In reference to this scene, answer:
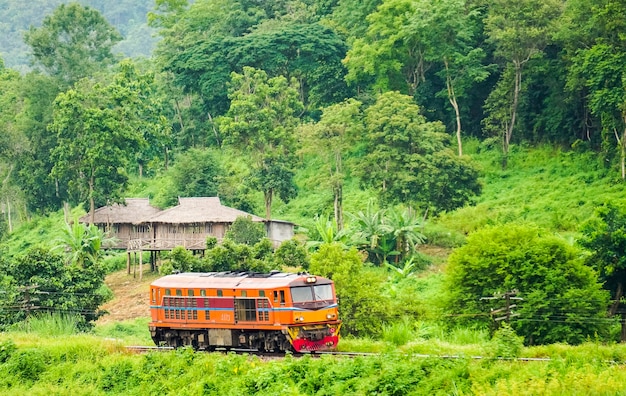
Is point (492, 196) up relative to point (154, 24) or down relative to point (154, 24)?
down

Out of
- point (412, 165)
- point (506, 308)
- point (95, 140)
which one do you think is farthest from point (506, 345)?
point (95, 140)

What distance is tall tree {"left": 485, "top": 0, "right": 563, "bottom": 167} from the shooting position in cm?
6219

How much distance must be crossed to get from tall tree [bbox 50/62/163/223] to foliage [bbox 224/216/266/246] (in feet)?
40.5

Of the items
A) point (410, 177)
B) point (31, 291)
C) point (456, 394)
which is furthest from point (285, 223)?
point (456, 394)

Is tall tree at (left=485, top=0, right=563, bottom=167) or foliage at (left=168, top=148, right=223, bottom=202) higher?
tall tree at (left=485, top=0, right=563, bottom=167)

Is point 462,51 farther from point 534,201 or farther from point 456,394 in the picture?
point 456,394

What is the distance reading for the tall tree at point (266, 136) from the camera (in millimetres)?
65250

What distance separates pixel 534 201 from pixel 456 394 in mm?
34019

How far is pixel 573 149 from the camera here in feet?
208

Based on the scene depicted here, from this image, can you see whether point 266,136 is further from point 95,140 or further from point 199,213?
point 95,140

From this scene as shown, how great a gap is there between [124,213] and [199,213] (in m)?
8.28

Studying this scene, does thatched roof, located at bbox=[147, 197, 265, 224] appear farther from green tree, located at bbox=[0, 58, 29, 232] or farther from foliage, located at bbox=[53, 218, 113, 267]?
green tree, located at bbox=[0, 58, 29, 232]

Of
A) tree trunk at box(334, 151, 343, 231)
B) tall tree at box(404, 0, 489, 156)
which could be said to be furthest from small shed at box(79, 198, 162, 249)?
tall tree at box(404, 0, 489, 156)

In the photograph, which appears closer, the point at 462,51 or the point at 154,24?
the point at 462,51
